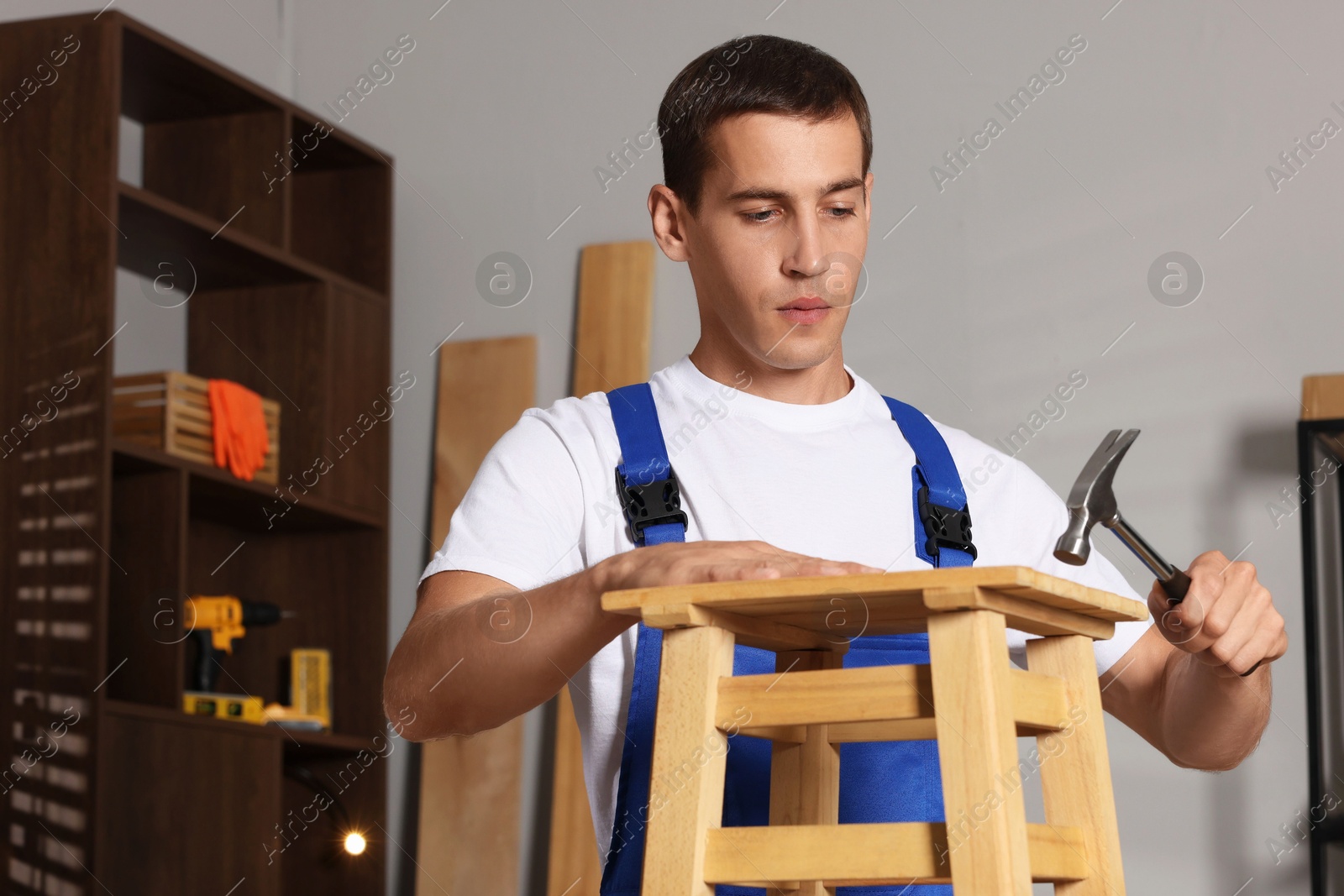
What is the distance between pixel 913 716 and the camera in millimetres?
1026

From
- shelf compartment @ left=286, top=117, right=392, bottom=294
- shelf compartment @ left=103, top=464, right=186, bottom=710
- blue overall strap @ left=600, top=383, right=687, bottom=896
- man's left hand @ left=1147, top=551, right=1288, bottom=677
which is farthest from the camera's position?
shelf compartment @ left=286, top=117, right=392, bottom=294

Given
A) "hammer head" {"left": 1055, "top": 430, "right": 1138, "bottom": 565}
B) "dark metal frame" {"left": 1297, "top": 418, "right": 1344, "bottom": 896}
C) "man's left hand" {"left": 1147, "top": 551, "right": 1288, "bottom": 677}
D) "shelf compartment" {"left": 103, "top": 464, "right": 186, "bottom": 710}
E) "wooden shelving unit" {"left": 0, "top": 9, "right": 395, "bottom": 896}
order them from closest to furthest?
"hammer head" {"left": 1055, "top": 430, "right": 1138, "bottom": 565} → "man's left hand" {"left": 1147, "top": 551, "right": 1288, "bottom": 677} → "dark metal frame" {"left": 1297, "top": 418, "right": 1344, "bottom": 896} → "wooden shelving unit" {"left": 0, "top": 9, "right": 395, "bottom": 896} → "shelf compartment" {"left": 103, "top": 464, "right": 186, "bottom": 710}

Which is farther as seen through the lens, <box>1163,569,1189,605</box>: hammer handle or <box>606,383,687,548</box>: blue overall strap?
<box>606,383,687,548</box>: blue overall strap

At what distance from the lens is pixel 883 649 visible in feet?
4.68

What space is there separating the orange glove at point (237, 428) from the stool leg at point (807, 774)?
2.32 metres

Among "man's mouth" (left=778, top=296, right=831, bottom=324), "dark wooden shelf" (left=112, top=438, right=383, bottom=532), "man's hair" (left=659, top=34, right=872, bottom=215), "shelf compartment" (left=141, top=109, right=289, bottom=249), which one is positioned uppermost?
"shelf compartment" (left=141, top=109, right=289, bottom=249)

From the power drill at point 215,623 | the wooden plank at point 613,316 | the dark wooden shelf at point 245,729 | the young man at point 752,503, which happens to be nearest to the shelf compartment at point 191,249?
the wooden plank at point 613,316

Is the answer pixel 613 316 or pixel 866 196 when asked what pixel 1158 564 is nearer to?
pixel 866 196

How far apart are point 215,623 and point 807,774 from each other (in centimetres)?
237

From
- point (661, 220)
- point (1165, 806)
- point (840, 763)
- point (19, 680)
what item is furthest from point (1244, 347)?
point (19, 680)

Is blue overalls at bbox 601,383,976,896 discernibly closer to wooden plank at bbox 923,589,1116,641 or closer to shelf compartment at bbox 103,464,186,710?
wooden plank at bbox 923,589,1116,641

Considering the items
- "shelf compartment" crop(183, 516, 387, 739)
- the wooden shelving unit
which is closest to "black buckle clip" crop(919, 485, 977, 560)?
the wooden shelving unit

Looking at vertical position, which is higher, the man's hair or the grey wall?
the grey wall

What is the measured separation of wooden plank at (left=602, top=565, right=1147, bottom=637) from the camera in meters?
0.97
